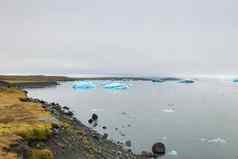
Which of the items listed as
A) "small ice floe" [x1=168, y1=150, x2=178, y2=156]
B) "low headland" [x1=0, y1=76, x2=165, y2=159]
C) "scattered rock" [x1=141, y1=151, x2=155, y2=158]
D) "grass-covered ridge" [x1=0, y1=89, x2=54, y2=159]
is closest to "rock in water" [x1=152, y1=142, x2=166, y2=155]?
"small ice floe" [x1=168, y1=150, x2=178, y2=156]

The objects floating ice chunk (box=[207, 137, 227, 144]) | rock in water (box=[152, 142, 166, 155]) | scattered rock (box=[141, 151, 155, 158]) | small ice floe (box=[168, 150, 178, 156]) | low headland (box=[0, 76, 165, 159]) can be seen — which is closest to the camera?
low headland (box=[0, 76, 165, 159])

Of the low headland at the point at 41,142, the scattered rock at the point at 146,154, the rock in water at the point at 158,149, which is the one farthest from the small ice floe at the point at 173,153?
the low headland at the point at 41,142

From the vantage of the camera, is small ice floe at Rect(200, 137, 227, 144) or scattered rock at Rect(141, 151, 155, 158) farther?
small ice floe at Rect(200, 137, 227, 144)

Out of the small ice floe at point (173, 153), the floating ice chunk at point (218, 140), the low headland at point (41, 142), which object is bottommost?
the floating ice chunk at point (218, 140)

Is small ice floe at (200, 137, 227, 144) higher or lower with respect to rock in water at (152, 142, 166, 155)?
lower

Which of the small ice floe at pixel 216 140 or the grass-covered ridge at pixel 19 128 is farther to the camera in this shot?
the small ice floe at pixel 216 140

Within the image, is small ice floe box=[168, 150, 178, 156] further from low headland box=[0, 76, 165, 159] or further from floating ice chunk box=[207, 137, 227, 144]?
floating ice chunk box=[207, 137, 227, 144]

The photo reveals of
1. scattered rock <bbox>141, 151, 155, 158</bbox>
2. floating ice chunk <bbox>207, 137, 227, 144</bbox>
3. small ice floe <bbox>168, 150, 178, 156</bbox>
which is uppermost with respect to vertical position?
scattered rock <bbox>141, 151, 155, 158</bbox>

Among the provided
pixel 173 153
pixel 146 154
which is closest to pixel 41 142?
pixel 146 154

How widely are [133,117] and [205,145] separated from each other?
75.4 feet

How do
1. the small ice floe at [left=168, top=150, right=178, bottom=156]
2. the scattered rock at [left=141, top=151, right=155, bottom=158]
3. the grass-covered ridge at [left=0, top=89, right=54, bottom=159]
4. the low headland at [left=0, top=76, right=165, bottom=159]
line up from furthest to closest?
the small ice floe at [left=168, top=150, right=178, bottom=156], the scattered rock at [left=141, top=151, right=155, bottom=158], the grass-covered ridge at [left=0, top=89, right=54, bottom=159], the low headland at [left=0, top=76, right=165, bottom=159]

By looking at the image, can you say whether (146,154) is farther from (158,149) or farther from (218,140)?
(218,140)

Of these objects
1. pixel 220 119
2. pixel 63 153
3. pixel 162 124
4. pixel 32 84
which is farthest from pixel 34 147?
pixel 32 84

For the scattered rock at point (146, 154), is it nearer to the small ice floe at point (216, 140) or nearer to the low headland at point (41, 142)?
the low headland at point (41, 142)
